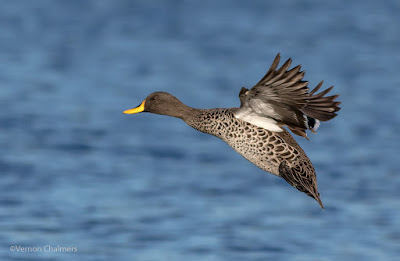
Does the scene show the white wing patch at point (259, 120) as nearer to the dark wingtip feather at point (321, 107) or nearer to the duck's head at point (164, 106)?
the dark wingtip feather at point (321, 107)

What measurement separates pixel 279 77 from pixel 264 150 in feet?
2.45

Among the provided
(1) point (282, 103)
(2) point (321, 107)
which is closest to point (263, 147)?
(1) point (282, 103)

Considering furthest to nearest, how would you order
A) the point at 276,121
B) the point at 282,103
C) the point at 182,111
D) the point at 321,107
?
the point at 182,111, the point at 321,107, the point at 276,121, the point at 282,103

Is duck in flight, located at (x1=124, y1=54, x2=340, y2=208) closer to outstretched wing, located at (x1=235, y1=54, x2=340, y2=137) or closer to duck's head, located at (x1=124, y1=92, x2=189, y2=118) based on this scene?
outstretched wing, located at (x1=235, y1=54, x2=340, y2=137)

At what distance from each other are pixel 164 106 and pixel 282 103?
1.32m

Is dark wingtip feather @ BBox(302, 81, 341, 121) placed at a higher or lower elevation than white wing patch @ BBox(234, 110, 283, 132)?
higher

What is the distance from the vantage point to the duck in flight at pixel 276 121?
7527mm

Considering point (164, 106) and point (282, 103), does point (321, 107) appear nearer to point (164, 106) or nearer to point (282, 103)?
point (282, 103)

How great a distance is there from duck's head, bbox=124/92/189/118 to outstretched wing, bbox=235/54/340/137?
2.42 feet

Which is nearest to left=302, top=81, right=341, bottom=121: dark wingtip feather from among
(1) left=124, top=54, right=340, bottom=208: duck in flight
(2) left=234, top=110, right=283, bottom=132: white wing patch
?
(1) left=124, top=54, right=340, bottom=208: duck in flight

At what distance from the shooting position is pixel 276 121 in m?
7.89

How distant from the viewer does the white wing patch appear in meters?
7.89

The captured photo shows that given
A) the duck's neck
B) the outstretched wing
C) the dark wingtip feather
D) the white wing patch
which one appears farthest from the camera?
the duck's neck

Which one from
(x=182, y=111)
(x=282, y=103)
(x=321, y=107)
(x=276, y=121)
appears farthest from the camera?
(x=182, y=111)
